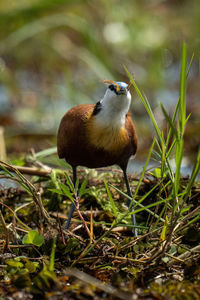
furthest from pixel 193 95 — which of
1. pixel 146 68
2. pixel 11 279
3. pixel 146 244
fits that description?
pixel 11 279

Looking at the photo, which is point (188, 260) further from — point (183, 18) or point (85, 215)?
point (183, 18)

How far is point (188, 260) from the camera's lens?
2.11m

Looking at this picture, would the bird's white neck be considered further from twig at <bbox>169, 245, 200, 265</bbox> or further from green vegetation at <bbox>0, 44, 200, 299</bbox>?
twig at <bbox>169, 245, 200, 265</bbox>

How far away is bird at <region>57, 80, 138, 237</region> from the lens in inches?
101

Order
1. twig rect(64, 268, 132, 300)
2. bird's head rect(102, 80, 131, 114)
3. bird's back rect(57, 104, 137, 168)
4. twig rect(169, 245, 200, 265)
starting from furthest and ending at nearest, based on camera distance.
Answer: bird's back rect(57, 104, 137, 168) → bird's head rect(102, 80, 131, 114) → twig rect(169, 245, 200, 265) → twig rect(64, 268, 132, 300)

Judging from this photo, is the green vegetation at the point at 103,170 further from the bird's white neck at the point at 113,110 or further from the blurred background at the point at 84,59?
the bird's white neck at the point at 113,110

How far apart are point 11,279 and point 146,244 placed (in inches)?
24.8

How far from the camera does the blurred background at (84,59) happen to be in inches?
217

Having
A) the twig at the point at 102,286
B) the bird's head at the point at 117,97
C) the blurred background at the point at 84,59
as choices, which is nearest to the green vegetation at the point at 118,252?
the twig at the point at 102,286

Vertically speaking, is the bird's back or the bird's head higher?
the bird's head

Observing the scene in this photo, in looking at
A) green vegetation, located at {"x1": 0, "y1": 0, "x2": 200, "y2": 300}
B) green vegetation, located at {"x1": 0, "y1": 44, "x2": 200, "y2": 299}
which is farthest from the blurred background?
green vegetation, located at {"x1": 0, "y1": 44, "x2": 200, "y2": 299}

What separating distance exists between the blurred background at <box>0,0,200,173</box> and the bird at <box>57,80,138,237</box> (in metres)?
1.81

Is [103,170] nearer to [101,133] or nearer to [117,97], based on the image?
[101,133]

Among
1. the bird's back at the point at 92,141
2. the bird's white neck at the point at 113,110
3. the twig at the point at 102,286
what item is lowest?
the twig at the point at 102,286
